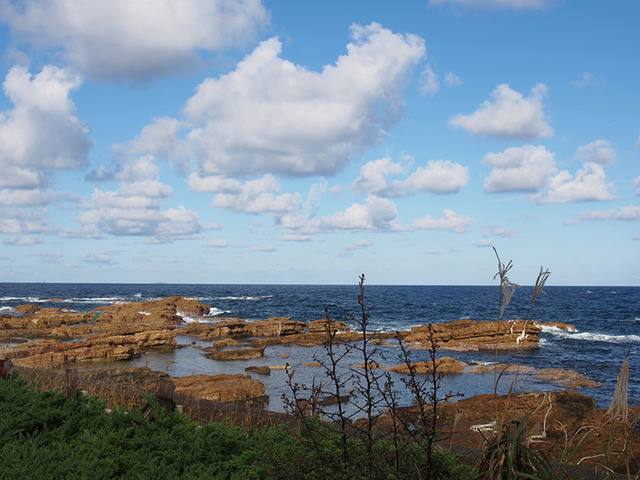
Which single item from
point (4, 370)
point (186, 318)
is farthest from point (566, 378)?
point (186, 318)

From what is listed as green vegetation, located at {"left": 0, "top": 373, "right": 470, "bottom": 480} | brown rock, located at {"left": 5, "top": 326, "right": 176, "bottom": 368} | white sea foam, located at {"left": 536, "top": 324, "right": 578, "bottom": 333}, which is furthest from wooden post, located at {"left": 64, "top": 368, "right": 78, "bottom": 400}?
white sea foam, located at {"left": 536, "top": 324, "right": 578, "bottom": 333}

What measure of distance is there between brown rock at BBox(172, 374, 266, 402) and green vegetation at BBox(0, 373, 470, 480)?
7.86 m

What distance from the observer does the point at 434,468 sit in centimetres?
375

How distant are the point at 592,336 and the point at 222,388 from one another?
28901mm

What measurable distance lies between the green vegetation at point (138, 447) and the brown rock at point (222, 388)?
7.86 meters

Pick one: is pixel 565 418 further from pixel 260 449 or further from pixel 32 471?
pixel 32 471

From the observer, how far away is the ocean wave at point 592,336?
105ft

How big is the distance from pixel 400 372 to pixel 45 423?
15439mm

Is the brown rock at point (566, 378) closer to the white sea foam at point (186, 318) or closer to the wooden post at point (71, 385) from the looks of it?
the wooden post at point (71, 385)

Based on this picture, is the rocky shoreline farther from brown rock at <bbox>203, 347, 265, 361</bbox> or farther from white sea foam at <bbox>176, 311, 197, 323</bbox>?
white sea foam at <bbox>176, 311, 197, 323</bbox>

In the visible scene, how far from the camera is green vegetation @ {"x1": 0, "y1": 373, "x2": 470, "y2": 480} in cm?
394

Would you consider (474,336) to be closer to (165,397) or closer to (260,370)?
(260,370)

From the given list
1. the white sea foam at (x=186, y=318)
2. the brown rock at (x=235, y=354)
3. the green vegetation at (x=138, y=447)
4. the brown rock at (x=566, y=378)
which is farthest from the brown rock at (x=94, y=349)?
the brown rock at (x=566, y=378)

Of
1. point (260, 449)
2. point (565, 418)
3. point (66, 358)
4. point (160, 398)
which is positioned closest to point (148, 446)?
point (160, 398)
